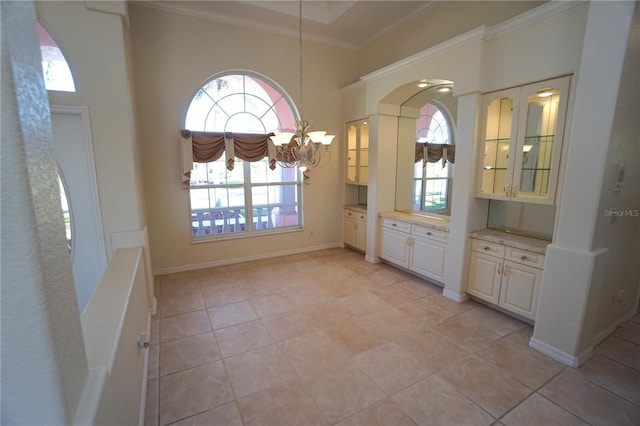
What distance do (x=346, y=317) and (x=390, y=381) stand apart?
97 cm

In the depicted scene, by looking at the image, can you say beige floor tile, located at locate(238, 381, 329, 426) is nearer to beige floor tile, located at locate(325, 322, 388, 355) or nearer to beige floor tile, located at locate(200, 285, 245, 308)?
beige floor tile, located at locate(325, 322, 388, 355)

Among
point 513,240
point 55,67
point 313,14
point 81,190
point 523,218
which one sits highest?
point 313,14

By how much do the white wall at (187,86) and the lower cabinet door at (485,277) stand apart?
293cm

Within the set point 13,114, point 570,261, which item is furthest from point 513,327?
point 13,114

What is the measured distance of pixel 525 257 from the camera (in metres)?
2.87

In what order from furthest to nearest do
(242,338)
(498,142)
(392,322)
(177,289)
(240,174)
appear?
(240,174) < (177,289) < (498,142) < (392,322) < (242,338)

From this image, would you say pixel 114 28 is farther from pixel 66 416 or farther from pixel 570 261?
pixel 570 261

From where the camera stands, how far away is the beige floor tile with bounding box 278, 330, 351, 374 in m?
2.41

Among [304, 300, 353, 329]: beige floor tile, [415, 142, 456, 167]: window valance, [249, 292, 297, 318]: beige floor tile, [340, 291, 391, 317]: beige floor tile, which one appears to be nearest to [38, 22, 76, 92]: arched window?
[249, 292, 297, 318]: beige floor tile

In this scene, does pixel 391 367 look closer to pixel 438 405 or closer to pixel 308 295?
pixel 438 405

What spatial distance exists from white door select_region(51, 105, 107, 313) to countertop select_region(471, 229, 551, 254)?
4.03m

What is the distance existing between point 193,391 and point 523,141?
3728mm

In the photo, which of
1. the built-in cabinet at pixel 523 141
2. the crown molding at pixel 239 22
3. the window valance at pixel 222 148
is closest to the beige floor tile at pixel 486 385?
the built-in cabinet at pixel 523 141

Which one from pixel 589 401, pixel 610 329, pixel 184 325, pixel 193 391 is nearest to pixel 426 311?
pixel 589 401
